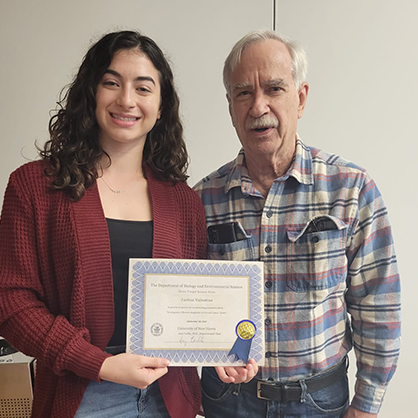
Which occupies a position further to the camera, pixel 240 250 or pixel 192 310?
pixel 240 250

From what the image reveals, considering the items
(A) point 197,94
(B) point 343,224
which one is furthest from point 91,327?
(A) point 197,94

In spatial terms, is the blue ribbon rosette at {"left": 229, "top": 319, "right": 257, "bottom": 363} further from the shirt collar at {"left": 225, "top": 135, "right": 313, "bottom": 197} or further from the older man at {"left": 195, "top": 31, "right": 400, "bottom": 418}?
the shirt collar at {"left": 225, "top": 135, "right": 313, "bottom": 197}

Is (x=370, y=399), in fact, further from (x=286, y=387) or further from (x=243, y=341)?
(x=243, y=341)

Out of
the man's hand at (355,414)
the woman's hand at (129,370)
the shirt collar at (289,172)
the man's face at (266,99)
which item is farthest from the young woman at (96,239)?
the man's hand at (355,414)

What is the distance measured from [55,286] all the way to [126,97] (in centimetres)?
58

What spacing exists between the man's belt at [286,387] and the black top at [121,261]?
0.42m

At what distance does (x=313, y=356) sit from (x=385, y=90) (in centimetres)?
171

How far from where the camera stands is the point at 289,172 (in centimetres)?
139

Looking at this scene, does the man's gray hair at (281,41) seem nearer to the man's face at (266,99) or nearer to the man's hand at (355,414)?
the man's face at (266,99)

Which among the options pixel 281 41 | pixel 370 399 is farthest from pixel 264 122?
pixel 370 399

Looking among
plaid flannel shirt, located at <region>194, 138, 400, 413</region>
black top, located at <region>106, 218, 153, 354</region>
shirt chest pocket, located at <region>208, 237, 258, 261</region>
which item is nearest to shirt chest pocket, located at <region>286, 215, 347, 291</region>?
plaid flannel shirt, located at <region>194, 138, 400, 413</region>

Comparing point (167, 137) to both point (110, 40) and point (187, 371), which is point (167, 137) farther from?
point (187, 371)

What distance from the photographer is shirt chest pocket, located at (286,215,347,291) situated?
1.32m

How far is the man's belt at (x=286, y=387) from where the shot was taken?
1.29 metres
